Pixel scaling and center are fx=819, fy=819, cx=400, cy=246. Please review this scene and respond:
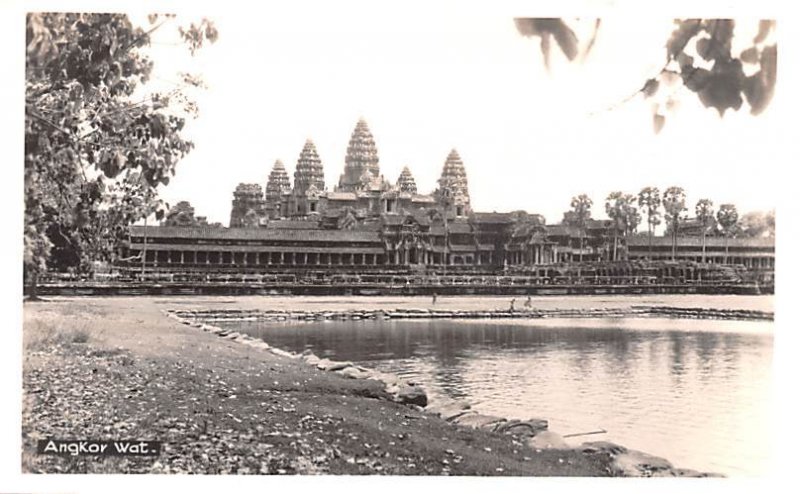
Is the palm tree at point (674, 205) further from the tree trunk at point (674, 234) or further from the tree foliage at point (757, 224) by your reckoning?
the tree foliage at point (757, 224)

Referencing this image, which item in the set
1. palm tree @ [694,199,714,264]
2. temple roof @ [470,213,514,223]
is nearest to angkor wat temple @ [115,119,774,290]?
temple roof @ [470,213,514,223]

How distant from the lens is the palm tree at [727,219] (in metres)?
5.56

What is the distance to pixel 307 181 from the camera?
20.2 feet

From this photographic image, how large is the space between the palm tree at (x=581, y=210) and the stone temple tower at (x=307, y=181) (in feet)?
6.11

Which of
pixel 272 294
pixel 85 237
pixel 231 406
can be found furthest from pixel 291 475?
pixel 272 294

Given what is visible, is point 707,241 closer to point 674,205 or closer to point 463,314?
point 674,205

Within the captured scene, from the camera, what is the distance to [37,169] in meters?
5.09

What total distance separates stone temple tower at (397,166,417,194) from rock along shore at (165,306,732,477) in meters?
1.40

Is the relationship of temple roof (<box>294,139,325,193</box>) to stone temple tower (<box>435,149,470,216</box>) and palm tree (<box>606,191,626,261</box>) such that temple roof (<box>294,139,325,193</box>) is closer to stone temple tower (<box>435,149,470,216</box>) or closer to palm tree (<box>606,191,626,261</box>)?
stone temple tower (<box>435,149,470,216</box>)

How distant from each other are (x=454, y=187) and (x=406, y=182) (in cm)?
38

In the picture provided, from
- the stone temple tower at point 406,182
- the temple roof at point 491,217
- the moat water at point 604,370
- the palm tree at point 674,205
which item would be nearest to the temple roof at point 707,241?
the palm tree at point 674,205

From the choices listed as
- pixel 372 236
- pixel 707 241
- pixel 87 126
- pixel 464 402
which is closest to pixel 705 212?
pixel 707 241

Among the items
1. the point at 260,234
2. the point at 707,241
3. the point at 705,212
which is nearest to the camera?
the point at 705,212

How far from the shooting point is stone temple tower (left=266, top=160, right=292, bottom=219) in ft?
19.1
